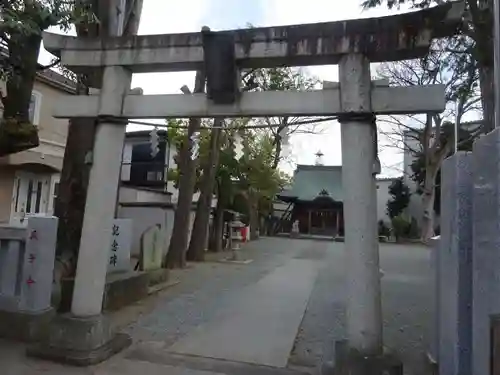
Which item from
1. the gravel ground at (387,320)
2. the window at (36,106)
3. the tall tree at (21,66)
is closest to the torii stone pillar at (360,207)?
the gravel ground at (387,320)

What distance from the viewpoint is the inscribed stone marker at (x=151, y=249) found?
34.0 feet

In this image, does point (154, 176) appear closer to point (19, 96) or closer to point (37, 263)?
point (19, 96)

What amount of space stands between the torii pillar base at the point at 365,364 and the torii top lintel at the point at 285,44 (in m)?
2.99

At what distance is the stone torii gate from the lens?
173 inches

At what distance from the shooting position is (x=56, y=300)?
6.89 meters

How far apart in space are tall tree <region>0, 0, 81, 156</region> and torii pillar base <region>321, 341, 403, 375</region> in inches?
199

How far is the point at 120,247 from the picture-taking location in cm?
884

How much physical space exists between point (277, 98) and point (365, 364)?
110 inches

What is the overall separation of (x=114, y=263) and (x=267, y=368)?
475 cm

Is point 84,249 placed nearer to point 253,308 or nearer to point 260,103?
point 260,103

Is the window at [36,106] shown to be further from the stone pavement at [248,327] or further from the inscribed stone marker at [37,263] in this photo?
the inscribed stone marker at [37,263]

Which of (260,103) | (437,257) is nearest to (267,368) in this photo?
(437,257)

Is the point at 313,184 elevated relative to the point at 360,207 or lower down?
elevated

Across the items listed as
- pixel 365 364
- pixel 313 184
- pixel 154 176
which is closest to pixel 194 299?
pixel 365 364
